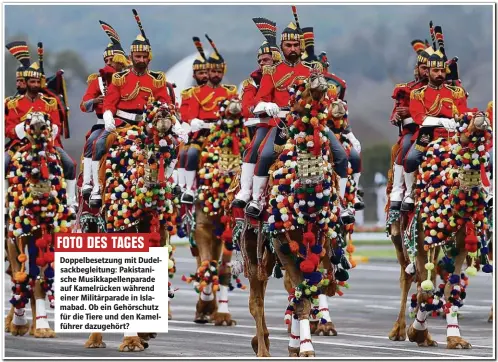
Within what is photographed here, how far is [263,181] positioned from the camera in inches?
628

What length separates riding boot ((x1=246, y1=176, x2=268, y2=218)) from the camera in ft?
52.0

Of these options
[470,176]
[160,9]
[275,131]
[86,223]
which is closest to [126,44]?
[160,9]

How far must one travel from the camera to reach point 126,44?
19.2 metres

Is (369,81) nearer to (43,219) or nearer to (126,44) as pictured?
(126,44)

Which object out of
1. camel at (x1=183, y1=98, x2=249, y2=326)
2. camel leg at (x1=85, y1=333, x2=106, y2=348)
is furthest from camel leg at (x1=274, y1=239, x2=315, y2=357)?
camel at (x1=183, y1=98, x2=249, y2=326)

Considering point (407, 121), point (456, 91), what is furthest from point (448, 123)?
point (407, 121)

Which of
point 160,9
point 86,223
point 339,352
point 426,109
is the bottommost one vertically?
point 339,352

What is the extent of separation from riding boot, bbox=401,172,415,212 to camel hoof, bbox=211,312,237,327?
3.39 meters

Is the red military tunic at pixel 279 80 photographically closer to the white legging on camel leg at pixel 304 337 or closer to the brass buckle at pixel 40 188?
the white legging on camel leg at pixel 304 337

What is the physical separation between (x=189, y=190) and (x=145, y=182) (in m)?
4.06

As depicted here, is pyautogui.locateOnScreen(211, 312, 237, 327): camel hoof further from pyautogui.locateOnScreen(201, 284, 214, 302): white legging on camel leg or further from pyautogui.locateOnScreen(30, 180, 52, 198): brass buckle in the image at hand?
pyautogui.locateOnScreen(30, 180, 52, 198): brass buckle

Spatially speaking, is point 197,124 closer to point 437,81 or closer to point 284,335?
point 284,335

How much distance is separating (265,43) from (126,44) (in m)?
2.72

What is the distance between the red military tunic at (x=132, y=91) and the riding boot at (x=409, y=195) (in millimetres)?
2946
